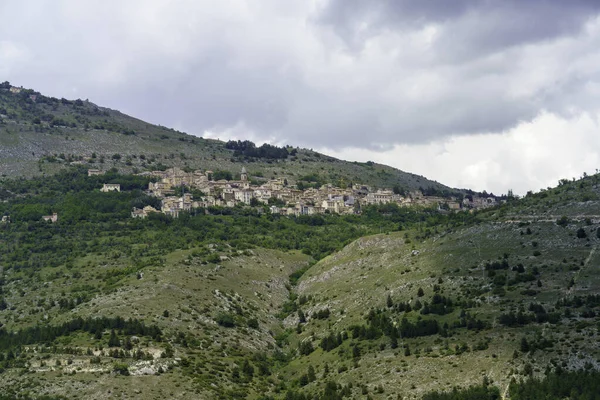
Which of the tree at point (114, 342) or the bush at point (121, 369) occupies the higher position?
the tree at point (114, 342)

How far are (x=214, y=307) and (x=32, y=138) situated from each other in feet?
397

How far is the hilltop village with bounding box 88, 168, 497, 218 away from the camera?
544 ft

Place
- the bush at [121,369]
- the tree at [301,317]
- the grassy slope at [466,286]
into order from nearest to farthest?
the grassy slope at [466,286]
the bush at [121,369]
the tree at [301,317]

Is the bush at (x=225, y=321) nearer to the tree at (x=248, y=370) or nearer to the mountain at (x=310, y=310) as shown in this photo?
the mountain at (x=310, y=310)

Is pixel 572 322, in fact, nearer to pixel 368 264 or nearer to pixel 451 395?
pixel 451 395

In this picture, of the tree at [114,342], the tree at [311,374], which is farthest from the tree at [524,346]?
the tree at [114,342]

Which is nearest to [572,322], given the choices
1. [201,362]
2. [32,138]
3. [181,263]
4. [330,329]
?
[330,329]

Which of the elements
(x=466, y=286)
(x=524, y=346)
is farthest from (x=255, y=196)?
(x=524, y=346)

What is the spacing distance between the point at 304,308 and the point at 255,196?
8702cm

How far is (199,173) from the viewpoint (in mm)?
197625

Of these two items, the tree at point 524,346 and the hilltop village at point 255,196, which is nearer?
the tree at point 524,346

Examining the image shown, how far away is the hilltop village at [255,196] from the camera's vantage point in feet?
544

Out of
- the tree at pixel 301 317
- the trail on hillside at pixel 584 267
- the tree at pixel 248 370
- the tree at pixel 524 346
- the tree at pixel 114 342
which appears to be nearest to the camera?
the tree at pixel 524 346

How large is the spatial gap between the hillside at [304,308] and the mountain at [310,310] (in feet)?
0.80
